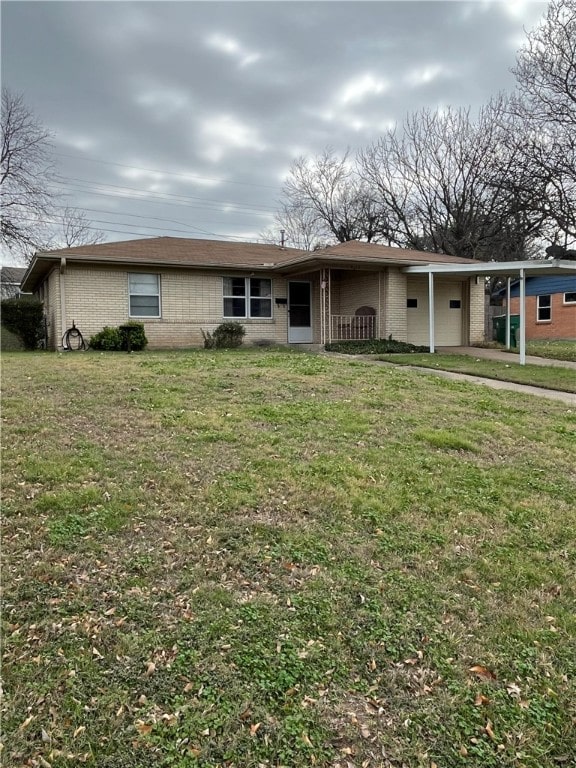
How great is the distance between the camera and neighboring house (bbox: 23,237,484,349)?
1484cm

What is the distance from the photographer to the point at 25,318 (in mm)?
15289

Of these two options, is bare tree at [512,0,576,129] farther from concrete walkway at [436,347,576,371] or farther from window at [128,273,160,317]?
window at [128,273,160,317]

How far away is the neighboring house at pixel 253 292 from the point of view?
1484 cm

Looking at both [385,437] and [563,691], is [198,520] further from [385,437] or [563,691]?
[385,437]

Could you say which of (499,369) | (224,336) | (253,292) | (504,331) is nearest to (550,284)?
(504,331)

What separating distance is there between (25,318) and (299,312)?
832cm

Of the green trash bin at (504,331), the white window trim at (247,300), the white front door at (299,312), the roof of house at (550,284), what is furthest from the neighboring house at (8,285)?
the roof of house at (550,284)

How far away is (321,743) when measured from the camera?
198 centimetres

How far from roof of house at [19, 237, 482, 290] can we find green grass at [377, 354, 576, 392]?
11.9ft

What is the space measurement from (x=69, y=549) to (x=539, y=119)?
76.4 feet

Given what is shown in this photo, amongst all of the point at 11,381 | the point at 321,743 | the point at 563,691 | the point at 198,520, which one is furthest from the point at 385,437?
the point at 11,381

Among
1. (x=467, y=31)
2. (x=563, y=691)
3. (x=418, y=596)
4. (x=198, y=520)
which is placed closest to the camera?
(x=563, y=691)

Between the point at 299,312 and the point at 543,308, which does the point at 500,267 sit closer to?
the point at 299,312

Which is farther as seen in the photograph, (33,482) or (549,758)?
(33,482)
